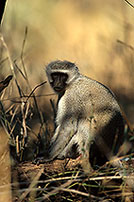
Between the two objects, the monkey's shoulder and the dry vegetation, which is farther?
the monkey's shoulder

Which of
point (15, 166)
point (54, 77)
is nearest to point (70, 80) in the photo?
point (54, 77)

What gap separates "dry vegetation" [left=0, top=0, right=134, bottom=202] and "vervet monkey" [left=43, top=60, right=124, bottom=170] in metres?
0.22

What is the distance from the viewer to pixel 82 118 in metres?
4.56

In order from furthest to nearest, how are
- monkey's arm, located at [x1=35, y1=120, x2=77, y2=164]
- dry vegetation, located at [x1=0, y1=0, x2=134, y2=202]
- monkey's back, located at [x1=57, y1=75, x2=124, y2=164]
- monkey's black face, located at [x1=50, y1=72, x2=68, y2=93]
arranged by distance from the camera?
monkey's black face, located at [x1=50, y1=72, x2=68, y2=93] < monkey's arm, located at [x1=35, y1=120, x2=77, y2=164] < monkey's back, located at [x1=57, y1=75, x2=124, y2=164] < dry vegetation, located at [x1=0, y1=0, x2=134, y2=202]

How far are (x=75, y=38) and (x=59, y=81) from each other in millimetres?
6470

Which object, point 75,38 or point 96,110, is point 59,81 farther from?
point 75,38

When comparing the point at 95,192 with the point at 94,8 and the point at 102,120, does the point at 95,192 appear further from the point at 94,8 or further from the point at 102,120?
the point at 94,8

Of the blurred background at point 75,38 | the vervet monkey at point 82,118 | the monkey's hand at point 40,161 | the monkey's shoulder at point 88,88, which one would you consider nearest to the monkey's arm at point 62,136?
the vervet monkey at point 82,118

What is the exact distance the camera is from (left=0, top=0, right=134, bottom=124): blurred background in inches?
303

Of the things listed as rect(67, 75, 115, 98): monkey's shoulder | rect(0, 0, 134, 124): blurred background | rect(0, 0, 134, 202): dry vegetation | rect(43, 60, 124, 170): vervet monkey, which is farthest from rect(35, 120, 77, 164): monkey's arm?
rect(0, 0, 134, 124): blurred background

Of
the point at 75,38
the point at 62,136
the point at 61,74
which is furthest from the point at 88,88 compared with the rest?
the point at 75,38

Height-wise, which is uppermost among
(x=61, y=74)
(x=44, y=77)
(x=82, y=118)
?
(x=61, y=74)

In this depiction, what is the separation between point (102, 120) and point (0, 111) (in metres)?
1.18

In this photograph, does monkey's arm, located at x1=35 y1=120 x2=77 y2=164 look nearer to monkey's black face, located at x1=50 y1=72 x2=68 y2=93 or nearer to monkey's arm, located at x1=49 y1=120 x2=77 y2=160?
monkey's arm, located at x1=49 y1=120 x2=77 y2=160
